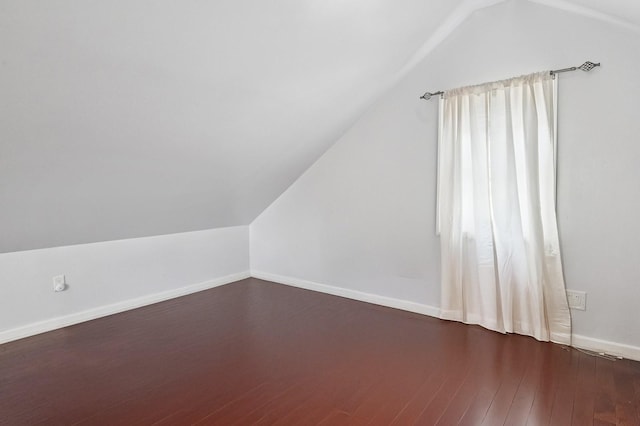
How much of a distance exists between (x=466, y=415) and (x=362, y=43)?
7.84 ft

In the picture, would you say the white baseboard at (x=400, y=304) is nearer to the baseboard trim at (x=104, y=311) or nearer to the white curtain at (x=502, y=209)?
the white curtain at (x=502, y=209)

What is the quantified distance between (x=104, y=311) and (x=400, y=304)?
279 centimetres

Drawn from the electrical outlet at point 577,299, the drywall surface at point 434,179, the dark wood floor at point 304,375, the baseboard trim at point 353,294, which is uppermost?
the drywall surface at point 434,179

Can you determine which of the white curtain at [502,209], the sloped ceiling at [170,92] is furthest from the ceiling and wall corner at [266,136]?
the white curtain at [502,209]

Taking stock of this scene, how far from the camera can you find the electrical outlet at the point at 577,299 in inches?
105

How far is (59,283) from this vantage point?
319cm

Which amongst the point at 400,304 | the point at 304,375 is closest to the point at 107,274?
the point at 304,375

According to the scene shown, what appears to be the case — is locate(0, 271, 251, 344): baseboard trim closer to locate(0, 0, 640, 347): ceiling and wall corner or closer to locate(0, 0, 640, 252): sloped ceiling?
locate(0, 0, 640, 347): ceiling and wall corner

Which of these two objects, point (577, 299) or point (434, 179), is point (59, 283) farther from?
point (577, 299)

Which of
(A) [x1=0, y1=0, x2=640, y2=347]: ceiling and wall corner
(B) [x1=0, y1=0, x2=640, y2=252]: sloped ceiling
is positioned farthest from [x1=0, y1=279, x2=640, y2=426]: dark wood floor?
(B) [x1=0, y1=0, x2=640, y2=252]: sloped ceiling

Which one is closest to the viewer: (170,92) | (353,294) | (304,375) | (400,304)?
(170,92)

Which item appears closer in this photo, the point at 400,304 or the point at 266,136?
the point at 266,136

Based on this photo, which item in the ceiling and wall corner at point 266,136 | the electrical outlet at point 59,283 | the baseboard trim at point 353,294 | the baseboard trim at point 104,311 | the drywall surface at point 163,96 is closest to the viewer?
the drywall surface at point 163,96

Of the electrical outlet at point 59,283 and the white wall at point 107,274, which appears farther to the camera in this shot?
the electrical outlet at point 59,283
